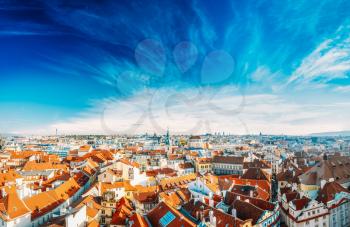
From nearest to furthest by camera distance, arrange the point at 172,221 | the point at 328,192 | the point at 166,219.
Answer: the point at 172,221 < the point at 166,219 < the point at 328,192

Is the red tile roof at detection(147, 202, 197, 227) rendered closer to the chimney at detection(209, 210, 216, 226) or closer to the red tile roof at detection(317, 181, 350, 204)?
the chimney at detection(209, 210, 216, 226)

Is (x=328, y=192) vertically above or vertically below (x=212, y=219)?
above

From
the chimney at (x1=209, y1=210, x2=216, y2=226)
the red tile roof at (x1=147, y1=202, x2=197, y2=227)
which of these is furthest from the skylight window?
the chimney at (x1=209, y1=210, x2=216, y2=226)

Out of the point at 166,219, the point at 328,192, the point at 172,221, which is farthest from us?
the point at 328,192

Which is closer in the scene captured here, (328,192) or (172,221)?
(172,221)

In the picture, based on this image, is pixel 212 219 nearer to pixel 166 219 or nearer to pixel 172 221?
pixel 172 221

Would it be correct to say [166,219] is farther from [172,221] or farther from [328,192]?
[328,192]


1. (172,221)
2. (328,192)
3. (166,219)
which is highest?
(328,192)

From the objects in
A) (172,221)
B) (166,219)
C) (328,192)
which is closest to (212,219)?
(172,221)

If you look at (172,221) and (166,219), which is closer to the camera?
(172,221)

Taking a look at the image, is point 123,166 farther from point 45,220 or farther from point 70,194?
point 45,220
